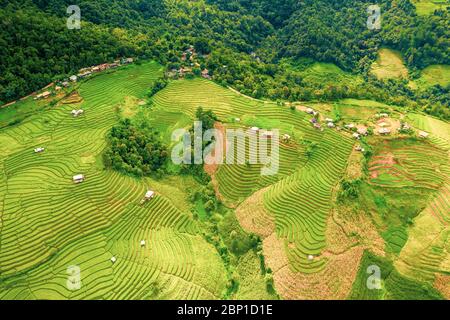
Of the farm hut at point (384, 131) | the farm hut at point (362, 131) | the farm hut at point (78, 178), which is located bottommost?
the farm hut at point (78, 178)

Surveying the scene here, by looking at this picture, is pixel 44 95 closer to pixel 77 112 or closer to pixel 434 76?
pixel 77 112

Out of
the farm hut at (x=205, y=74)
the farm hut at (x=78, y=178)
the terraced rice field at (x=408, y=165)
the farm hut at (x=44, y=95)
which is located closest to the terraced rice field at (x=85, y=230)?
the farm hut at (x=78, y=178)

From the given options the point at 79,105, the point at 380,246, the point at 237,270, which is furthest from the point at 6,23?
the point at 380,246

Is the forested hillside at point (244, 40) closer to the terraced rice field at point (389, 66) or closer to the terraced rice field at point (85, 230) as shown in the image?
the terraced rice field at point (389, 66)

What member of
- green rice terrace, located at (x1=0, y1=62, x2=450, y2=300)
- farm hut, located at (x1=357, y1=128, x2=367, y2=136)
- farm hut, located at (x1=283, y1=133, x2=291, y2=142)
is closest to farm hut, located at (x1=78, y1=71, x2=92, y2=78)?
green rice terrace, located at (x1=0, y1=62, x2=450, y2=300)

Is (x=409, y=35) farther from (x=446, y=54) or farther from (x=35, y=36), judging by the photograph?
(x=35, y=36)

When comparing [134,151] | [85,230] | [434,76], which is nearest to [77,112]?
[134,151]

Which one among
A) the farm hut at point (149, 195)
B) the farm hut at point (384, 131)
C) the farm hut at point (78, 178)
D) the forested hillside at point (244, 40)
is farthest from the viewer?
the forested hillside at point (244, 40)
